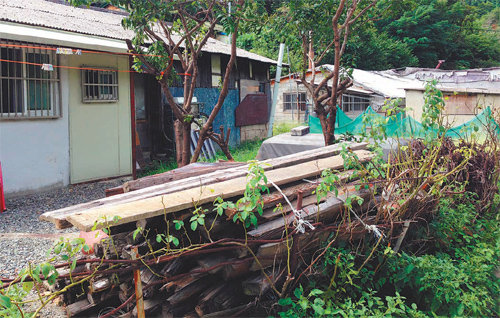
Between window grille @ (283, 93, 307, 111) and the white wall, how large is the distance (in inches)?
558

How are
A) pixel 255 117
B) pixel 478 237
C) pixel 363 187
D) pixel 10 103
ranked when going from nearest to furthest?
pixel 363 187
pixel 478 237
pixel 10 103
pixel 255 117

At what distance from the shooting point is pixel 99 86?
891 cm

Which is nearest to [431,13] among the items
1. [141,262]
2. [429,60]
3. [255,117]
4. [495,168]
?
[429,60]

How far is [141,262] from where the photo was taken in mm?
2850

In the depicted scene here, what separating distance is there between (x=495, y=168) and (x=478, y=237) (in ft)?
4.24

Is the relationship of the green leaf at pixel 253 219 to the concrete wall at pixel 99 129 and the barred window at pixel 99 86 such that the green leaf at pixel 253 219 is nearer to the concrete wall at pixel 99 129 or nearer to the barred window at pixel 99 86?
the concrete wall at pixel 99 129

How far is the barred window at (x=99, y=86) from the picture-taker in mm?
8672

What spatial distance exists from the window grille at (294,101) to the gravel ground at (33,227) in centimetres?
1334

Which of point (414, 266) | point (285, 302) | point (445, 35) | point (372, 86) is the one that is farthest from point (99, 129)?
point (445, 35)

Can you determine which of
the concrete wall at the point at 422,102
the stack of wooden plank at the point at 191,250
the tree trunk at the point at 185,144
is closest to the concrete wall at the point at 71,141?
the tree trunk at the point at 185,144

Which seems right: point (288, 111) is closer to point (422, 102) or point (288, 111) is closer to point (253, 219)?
point (422, 102)

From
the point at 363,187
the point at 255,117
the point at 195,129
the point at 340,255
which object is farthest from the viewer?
the point at 255,117

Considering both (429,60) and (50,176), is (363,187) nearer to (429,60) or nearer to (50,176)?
(50,176)

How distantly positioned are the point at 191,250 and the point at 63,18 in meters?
8.66
